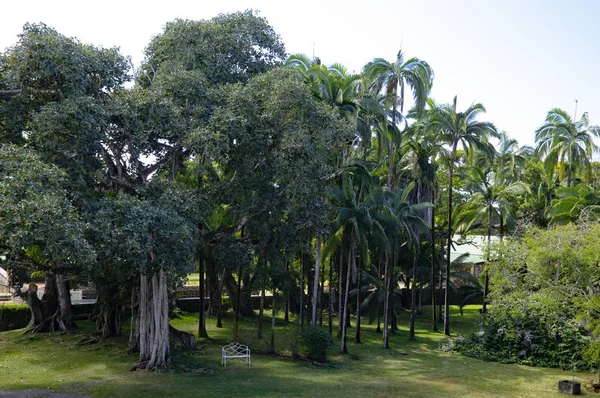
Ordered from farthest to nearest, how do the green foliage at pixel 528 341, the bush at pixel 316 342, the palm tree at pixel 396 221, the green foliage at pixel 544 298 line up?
the palm tree at pixel 396 221, the green foliage at pixel 528 341, the bush at pixel 316 342, the green foliage at pixel 544 298

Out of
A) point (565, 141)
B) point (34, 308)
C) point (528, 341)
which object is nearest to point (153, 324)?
point (34, 308)

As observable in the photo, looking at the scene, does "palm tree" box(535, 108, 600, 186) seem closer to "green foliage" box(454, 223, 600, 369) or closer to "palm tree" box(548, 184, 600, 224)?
"palm tree" box(548, 184, 600, 224)

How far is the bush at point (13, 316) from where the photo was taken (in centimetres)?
2809

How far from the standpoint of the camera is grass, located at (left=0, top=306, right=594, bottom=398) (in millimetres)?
18000

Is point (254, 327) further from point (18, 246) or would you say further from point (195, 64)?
point (18, 246)

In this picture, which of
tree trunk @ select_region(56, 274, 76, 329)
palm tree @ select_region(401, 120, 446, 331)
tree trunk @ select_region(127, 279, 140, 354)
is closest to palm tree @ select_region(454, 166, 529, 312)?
palm tree @ select_region(401, 120, 446, 331)

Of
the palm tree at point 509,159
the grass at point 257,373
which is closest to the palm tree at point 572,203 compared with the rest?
the grass at point 257,373

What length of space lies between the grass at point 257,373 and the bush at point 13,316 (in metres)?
1.44

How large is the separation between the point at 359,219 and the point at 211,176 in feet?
26.3

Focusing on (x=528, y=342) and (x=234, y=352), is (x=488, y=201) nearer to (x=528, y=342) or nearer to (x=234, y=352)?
(x=528, y=342)

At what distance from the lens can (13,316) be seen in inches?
1120

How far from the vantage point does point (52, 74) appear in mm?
18031

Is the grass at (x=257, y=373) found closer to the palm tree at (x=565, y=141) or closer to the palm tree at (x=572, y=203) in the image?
the palm tree at (x=572, y=203)

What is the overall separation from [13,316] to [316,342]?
1495 cm
